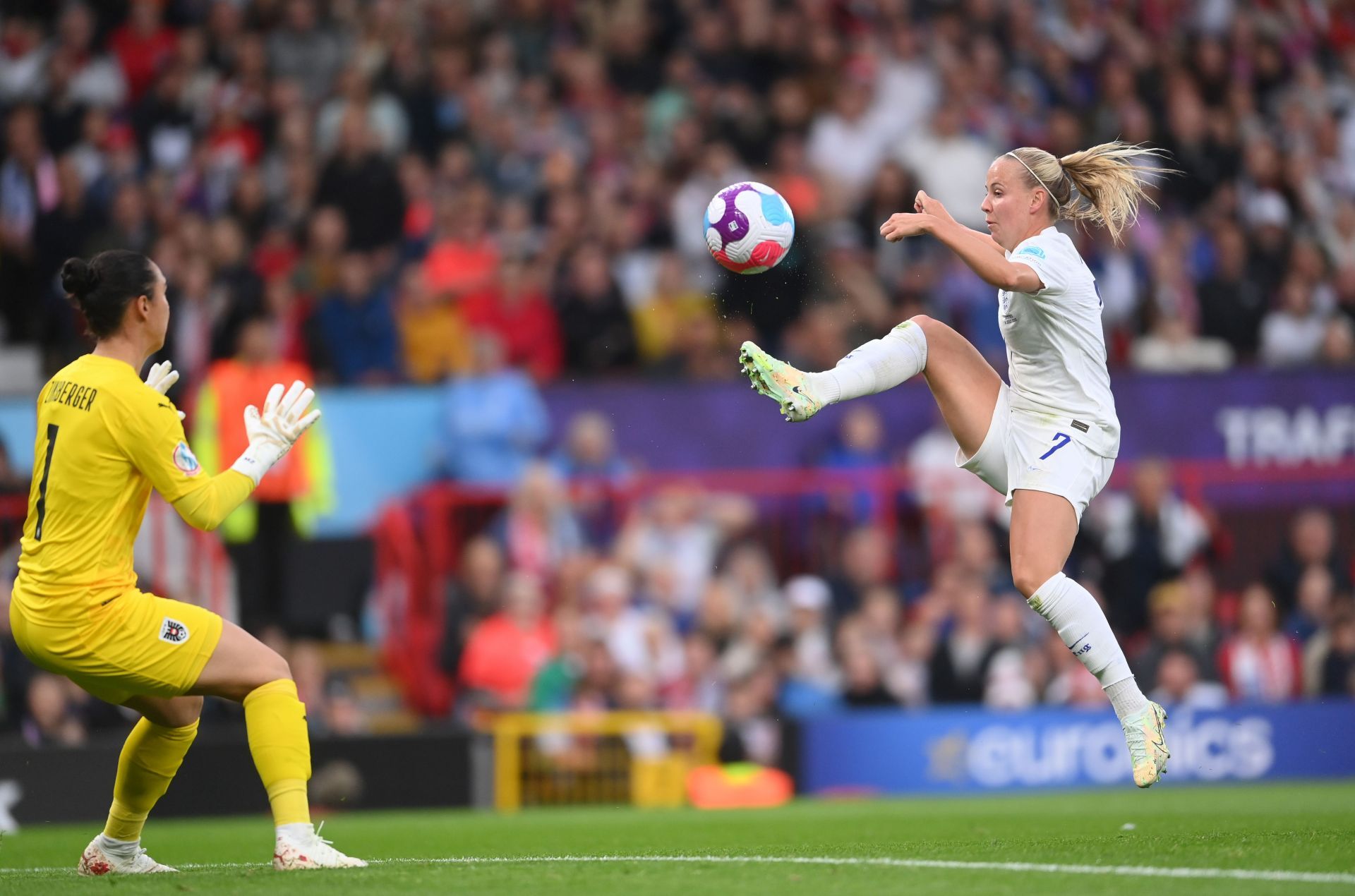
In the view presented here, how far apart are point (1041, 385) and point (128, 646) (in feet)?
11.7

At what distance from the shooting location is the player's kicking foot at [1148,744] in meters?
7.06

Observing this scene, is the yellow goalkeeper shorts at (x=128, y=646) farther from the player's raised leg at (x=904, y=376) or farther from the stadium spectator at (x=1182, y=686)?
the stadium spectator at (x=1182, y=686)

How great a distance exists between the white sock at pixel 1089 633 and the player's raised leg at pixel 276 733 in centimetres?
273

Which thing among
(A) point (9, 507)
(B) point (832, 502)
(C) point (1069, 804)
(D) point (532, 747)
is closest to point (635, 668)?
(D) point (532, 747)

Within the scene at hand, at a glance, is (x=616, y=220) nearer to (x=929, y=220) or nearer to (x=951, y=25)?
(x=951, y=25)

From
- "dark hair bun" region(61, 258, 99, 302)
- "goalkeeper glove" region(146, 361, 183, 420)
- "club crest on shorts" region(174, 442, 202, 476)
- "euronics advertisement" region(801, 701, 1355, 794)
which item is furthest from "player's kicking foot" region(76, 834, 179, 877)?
"euronics advertisement" region(801, 701, 1355, 794)

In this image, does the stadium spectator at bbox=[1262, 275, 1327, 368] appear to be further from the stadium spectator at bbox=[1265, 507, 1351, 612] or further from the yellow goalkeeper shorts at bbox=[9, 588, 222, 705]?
the yellow goalkeeper shorts at bbox=[9, 588, 222, 705]

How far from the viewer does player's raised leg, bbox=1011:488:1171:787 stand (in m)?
7.20

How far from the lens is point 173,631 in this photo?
6.30m

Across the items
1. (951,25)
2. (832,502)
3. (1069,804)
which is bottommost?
(1069,804)

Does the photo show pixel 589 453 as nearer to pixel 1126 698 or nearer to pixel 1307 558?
pixel 1307 558

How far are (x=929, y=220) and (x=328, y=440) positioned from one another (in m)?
7.09

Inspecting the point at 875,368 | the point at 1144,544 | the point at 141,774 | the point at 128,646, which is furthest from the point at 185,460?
the point at 1144,544

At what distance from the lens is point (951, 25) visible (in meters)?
16.7
